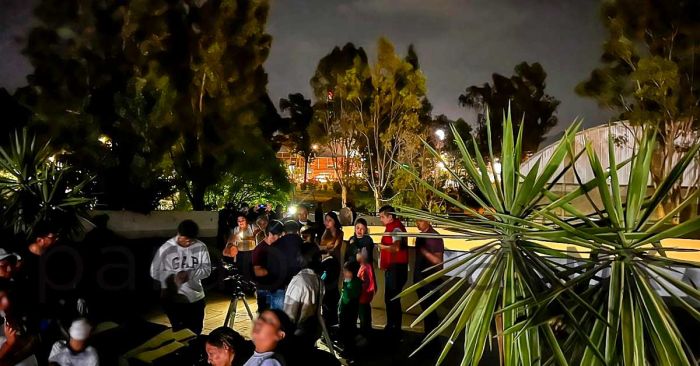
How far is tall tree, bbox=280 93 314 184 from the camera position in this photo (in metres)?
48.5

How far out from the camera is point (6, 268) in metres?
5.27

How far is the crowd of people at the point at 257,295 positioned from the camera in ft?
13.6

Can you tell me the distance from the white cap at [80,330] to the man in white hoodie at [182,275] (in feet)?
4.81

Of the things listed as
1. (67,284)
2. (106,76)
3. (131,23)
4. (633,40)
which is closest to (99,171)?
(106,76)

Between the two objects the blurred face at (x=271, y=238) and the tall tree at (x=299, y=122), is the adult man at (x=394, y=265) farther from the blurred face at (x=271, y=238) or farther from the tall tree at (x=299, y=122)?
the tall tree at (x=299, y=122)

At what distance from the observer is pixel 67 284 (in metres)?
5.62

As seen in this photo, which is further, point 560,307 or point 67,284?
point 67,284

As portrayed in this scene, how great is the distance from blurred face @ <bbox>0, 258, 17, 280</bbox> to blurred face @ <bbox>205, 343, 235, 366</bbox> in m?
2.75

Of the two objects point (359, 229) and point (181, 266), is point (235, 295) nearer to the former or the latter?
point (181, 266)

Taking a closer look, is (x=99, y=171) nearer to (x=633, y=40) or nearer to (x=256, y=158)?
(x=256, y=158)

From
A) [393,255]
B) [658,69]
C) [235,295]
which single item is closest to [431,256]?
[393,255]

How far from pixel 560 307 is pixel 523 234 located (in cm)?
36

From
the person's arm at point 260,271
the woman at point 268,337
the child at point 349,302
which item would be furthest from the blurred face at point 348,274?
the woman at point 268,337

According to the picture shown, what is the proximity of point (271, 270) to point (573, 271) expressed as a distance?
12.2ft
